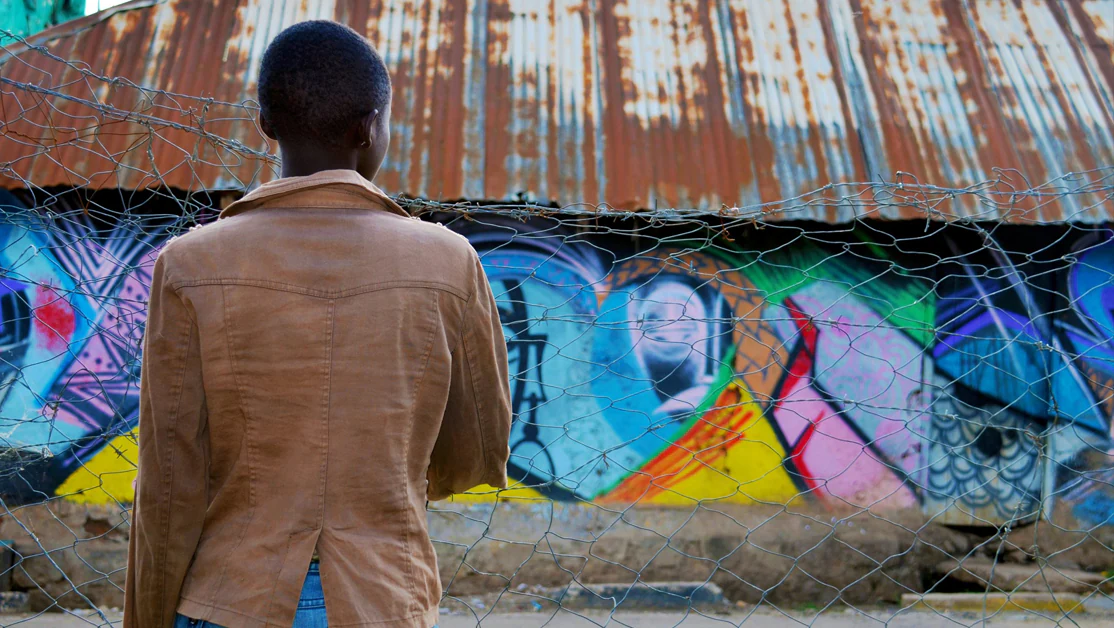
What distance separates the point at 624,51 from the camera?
5289 mm

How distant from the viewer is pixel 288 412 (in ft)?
3.95

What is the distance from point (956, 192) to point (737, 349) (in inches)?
87.6

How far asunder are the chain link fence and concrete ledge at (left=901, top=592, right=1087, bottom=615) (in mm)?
19

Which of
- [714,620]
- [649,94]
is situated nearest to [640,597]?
[714,620]

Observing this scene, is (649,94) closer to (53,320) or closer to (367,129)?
(53,320)

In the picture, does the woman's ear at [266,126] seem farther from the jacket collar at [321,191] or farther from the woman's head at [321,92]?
the jacket collar at [321,191]

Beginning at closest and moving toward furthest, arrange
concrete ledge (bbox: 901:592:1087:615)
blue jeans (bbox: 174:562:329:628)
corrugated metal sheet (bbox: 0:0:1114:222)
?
blue jeans (bbox: 174:562:329:628)
concrete ledge (bbox: 901:592:1087:615)
corrugated metal sheet (bbox: 0:0:1114:222)

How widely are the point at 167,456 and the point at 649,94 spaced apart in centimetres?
425

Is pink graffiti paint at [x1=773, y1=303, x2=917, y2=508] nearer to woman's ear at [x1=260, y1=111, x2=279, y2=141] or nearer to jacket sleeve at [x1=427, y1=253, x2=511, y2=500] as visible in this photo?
jacket sleeve at [x1=427, y1=253, x2=511, y2=500]

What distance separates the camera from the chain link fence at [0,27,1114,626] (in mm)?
4445

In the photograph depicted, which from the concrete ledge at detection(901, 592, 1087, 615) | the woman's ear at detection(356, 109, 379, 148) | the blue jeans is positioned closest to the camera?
the blue jeans

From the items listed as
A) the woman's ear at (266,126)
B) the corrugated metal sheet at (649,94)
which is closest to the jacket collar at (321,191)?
the woman's ear at (266,126)

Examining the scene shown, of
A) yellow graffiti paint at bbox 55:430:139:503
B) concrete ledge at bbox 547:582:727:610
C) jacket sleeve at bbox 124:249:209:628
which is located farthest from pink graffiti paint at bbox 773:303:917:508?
jacket sleeve at bbox 124:249:209:628

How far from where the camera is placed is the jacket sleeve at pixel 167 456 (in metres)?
1.22
